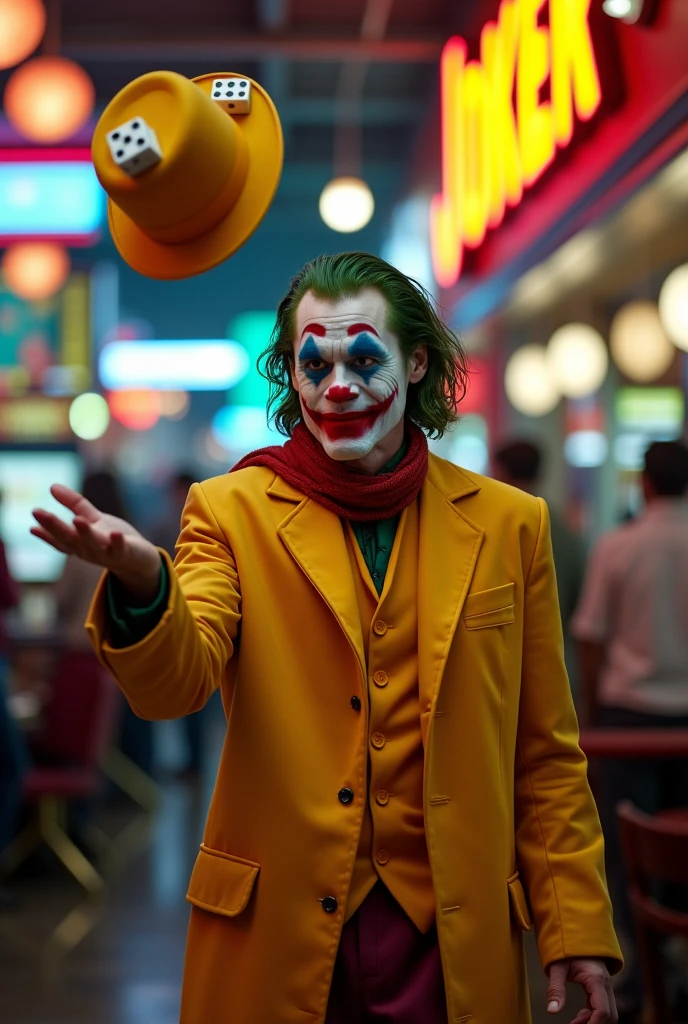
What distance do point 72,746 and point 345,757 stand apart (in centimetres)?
436

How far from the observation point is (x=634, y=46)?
5352 millimetres

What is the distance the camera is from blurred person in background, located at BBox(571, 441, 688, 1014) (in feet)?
13.8

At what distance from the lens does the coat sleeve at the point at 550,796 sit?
72.1 inches

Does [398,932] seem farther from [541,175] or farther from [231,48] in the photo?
[231,48]

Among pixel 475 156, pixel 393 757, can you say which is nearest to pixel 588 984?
pixel 393 757

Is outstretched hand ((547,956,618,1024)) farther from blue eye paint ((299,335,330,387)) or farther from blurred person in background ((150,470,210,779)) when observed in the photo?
blurred person in background ((150,470,210,779))

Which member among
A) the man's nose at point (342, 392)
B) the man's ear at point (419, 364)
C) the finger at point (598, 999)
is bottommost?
the finger at point (598, 999)

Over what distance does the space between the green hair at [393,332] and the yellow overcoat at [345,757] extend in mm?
185

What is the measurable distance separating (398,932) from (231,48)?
8.43m

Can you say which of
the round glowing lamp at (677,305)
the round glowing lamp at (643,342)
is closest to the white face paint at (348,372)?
the round glowing lamp at (677,305)

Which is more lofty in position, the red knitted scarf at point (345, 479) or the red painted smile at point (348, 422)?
the red painted smile at point (348, 422)

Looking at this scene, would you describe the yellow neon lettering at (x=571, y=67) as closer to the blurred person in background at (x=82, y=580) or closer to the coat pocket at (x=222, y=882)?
the blurred person in background at (x=82, y=580)

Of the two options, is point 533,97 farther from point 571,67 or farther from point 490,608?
point 490,608

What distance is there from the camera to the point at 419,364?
2004 mm
